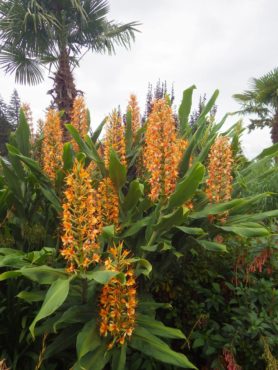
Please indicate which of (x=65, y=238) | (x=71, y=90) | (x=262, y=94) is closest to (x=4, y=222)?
(x=65, y=238)

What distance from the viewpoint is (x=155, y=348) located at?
5.22 feet

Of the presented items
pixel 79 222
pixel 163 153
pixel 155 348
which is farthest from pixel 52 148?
pixel 155 348

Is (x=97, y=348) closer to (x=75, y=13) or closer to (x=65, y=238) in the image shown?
(x=65, y=238)

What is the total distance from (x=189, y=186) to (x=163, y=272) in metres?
0.67

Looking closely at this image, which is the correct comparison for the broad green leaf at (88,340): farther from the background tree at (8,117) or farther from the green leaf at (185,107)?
the background tree at (8,117)

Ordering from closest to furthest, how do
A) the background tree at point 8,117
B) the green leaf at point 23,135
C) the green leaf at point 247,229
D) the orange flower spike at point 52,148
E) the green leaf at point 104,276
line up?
the green leaf at point 104,276 < the green leaf at point 247,229 < the orange flower spike at point 52,148 < the green leaf at point 23,135 < the background tree at point 8,117

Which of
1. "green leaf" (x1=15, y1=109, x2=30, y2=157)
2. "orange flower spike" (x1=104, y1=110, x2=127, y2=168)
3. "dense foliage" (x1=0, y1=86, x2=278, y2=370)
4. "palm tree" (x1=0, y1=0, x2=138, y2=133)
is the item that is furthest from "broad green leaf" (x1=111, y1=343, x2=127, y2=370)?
"palm tree" (x1=0, y1=0, x2=138, y2=133)

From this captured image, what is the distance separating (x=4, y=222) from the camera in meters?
2.24

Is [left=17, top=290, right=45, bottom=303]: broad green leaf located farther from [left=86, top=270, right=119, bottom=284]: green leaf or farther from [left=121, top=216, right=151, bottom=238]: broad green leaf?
[left=121, top=216, right=151, bottom=238]: broad green leaf

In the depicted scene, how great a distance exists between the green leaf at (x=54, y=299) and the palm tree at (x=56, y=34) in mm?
6055

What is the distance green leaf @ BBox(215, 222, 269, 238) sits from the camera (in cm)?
177

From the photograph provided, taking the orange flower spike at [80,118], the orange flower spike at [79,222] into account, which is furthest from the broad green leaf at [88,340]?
the orange flower spike at [80,118]

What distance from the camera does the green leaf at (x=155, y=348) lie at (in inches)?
60.2

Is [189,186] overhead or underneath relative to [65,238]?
overhead
